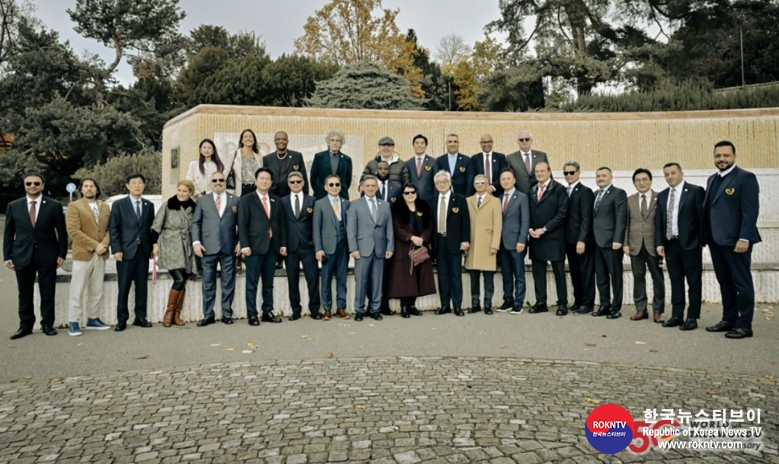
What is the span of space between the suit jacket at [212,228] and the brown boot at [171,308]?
0.62 metres

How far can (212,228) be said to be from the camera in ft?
26.3

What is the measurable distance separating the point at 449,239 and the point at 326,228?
162 cm

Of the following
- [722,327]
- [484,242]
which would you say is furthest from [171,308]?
[722,327]

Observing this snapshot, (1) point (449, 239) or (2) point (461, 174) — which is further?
(2) point (461, 174)

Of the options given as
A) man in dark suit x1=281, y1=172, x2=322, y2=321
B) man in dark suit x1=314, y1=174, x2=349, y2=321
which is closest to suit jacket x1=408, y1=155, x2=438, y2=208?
man in dark suit x1=314, y1=174, x2=349, y2=321

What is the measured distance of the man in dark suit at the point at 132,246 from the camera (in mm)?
7793

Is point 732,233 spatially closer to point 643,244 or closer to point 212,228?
point 643,244

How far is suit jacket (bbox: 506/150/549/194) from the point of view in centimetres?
948

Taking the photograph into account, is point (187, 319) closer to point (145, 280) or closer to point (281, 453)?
point (145, 280)

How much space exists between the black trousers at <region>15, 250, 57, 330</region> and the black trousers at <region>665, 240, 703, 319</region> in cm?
713

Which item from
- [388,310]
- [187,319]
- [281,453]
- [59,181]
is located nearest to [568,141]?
[388,310]

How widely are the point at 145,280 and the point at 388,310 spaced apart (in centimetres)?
308

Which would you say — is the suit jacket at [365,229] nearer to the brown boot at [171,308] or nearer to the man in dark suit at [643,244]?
the brown boot at [171,308]

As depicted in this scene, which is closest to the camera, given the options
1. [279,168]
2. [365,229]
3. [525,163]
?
[365,229]
